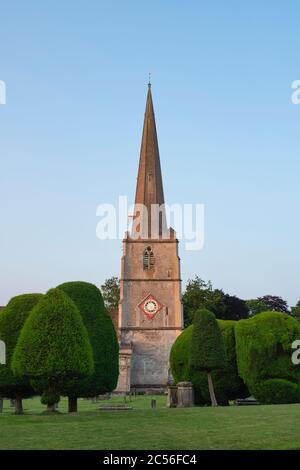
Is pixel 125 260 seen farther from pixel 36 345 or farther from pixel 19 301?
pixel 36 345

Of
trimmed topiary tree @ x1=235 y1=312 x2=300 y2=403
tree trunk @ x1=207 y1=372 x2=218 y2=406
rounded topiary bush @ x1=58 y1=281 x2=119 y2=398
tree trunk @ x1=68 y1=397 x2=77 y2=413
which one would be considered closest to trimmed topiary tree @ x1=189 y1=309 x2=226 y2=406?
tree trunk @ x1=207 y1=372 x2=218 y2=406

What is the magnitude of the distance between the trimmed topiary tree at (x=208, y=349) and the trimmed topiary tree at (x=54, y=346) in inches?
287

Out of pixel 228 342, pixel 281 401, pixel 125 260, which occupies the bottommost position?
pixel 281 401

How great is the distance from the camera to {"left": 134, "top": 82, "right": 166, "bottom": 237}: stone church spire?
67500 millimetres

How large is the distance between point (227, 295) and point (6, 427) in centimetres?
6499

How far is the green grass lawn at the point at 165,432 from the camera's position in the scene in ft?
39.2

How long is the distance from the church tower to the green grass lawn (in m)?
41.0

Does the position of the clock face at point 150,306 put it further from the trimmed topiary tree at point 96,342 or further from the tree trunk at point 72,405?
the tree trunk at point 72,405

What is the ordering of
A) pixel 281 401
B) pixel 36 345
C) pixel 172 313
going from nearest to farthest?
pixel 36 345, pixel 281 401, pixel 172 313

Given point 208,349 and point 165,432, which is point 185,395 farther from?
point 165,432

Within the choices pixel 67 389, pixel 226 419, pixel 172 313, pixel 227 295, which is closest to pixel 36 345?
pixel 67 389

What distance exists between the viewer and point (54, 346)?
20953mm

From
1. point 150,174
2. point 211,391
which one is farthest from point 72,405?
point 150,174

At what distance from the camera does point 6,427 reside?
1697 cm
